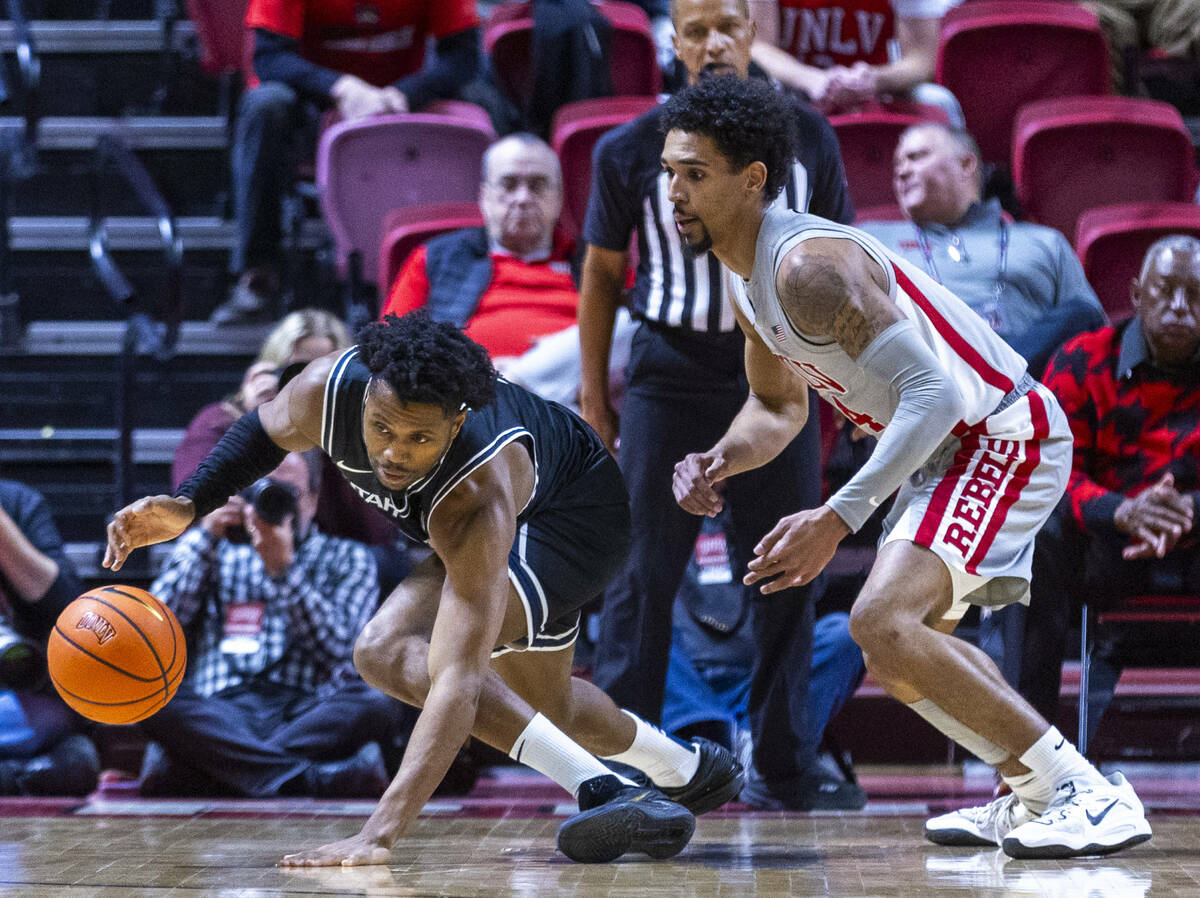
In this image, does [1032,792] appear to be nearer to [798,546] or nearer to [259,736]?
[798,546]

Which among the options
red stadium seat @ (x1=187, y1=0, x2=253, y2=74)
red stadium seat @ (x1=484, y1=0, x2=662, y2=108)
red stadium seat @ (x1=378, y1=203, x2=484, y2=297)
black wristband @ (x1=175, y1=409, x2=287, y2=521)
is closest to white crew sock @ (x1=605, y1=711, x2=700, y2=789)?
black wristband @ (x1=175, y1=409, x2=287, y2=521)

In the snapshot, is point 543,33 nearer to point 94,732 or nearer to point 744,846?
point 94,732

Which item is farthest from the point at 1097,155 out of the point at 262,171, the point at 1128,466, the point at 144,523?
the point at 144,523

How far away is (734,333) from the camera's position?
3875 mm

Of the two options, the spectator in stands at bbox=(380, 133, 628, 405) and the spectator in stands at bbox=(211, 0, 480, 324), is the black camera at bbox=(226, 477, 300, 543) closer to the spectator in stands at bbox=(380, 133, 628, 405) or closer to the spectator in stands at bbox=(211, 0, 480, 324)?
the spectator in stands at bbox=(380, 133, 628, 405)

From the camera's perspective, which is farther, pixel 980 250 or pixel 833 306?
pixel 980 250

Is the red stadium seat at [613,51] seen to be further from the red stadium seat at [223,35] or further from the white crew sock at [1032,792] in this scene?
the white crew sock at [1032,792]

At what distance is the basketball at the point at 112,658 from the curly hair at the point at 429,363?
785 mm

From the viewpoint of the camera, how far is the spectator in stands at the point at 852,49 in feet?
17.7

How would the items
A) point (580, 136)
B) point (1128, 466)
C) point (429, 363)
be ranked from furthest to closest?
point (580, 136) → point (1128, 466) → point (429, 363)

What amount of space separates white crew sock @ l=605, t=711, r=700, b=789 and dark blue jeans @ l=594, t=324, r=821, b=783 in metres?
0.35

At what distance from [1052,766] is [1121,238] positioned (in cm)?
234

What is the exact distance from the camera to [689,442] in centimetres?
385

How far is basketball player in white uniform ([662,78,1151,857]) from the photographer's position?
2.94 metres
